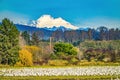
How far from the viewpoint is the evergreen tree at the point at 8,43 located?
67.6 metres

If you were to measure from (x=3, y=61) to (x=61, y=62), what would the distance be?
10.7 m

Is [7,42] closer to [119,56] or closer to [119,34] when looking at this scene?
[119,56]

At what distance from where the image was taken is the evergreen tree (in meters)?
67.6

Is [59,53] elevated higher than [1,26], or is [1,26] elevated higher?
[1,26]

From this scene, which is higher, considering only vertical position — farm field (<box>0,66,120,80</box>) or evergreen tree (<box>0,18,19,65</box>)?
evergreen tree (<box>0,18,19,65</box>)

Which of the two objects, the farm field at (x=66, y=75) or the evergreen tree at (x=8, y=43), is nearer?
the farm field at (x=66, y=75)

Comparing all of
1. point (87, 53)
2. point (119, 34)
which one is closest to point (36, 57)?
point (87, 53)

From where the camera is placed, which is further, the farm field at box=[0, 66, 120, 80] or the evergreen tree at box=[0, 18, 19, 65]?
the evergreen tree at box=[0, 18, 19, 65]

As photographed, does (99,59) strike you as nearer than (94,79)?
No

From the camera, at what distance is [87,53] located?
275 feet

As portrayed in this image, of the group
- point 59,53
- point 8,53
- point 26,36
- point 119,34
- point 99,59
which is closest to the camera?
point 8,53

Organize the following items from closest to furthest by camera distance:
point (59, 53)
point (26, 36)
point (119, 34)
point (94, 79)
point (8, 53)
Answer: point (94, 79) → point (8, 53) → point (59, 53) → point (26, 36) → point (119, 34)

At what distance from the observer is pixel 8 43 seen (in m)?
69.1

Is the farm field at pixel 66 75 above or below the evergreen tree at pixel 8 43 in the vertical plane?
below
